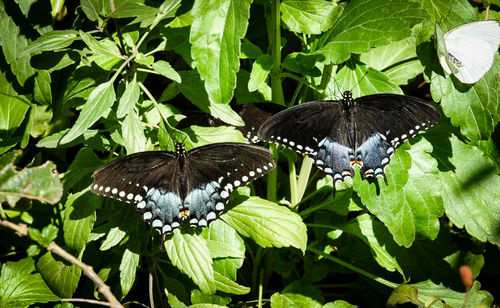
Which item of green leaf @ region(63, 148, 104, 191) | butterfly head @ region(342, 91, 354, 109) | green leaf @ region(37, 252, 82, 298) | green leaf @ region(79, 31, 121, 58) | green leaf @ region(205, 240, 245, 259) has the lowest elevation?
Result: green leaf @ region(37, 252, 82, 298)

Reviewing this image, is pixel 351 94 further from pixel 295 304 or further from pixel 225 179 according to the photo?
pixel 295 304

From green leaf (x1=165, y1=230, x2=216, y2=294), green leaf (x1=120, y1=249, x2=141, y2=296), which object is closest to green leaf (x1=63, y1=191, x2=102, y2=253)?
green leaf (x1=120, y1=249, x2=141, y2=296)

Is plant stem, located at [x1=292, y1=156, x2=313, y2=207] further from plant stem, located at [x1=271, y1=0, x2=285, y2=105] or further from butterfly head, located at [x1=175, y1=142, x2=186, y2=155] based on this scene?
butterfly head, located at [x1=175, y1=142, x2=186, y2=155]

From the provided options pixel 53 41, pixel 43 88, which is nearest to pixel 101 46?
pixel 53 41

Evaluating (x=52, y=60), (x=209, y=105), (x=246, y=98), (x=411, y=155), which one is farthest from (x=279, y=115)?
(x=52, y=60)

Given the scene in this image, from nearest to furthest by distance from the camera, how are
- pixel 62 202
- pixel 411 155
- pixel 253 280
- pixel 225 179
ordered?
pixel 225 179, pixel 411 155, pixel 62 202, pixel 253 280
